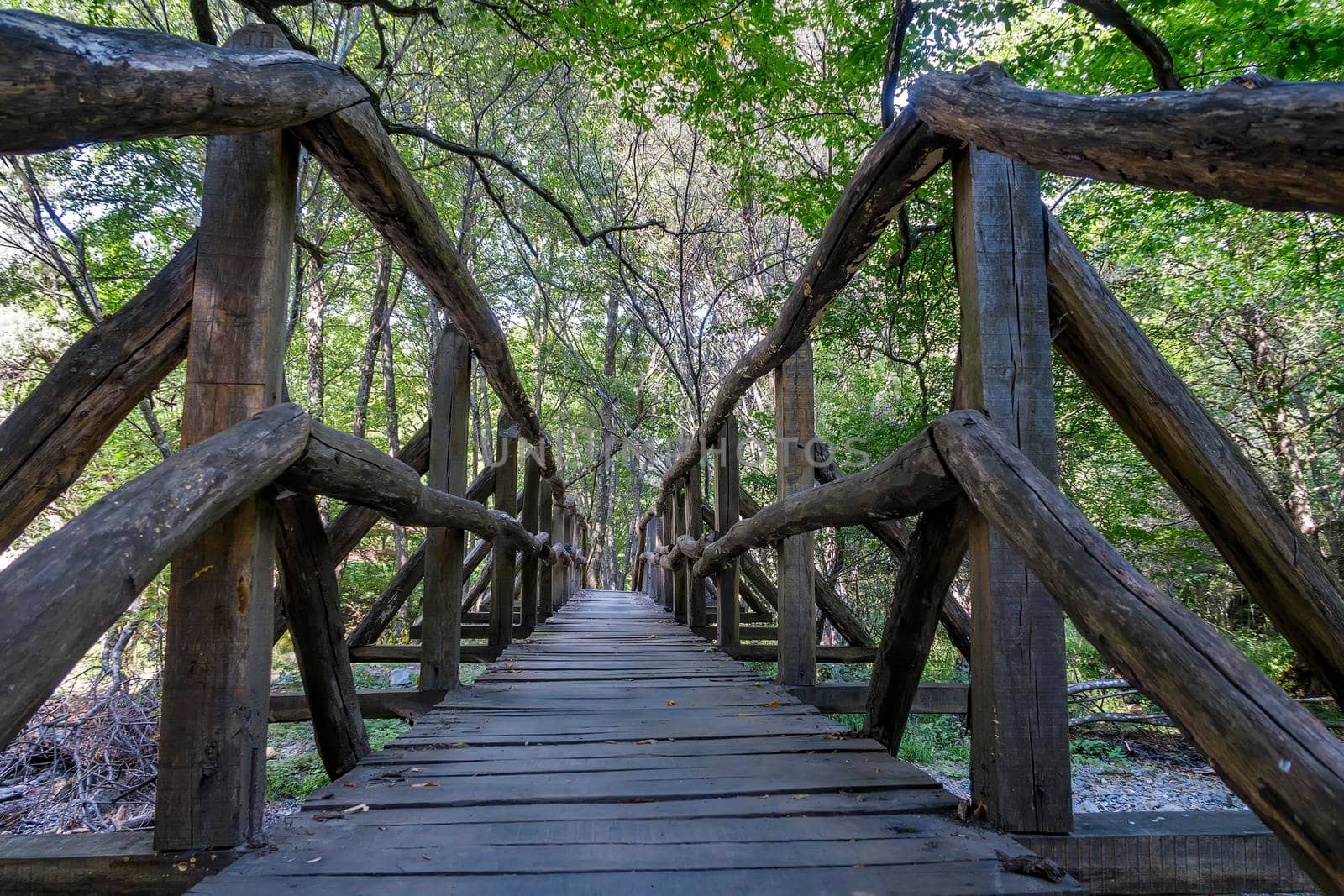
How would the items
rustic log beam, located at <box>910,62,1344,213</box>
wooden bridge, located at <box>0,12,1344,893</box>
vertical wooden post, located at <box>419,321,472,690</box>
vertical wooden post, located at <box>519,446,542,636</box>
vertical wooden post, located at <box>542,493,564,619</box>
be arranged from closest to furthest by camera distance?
rustic log beam, located at <box>910,62,1344,213</box> → wooden bridge, located at <box>0,12,1344,893</box> → vertical wooden post, located at <box>419,321,472,690</box> → vertical wooden post, located at <box>519,446,542,636</box> → vertical wooden post, located at <box>542,493,564,619</box>

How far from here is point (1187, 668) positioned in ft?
2.96

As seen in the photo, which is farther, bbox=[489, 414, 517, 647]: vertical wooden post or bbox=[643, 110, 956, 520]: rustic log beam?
bbox=[489, 414, 517, 647]: vertical wooden post

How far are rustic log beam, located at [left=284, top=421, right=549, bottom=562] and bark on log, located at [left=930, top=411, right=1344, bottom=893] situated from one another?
4.45ft

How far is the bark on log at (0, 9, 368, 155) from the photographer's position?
2.63 feet

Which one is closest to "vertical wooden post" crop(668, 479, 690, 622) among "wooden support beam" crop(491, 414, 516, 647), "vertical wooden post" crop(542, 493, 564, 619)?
"vertical wooden post" crop(542, 493, 564, 619)

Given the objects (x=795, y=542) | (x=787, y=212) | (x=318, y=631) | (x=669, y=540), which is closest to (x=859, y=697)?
(x=795, y=542)

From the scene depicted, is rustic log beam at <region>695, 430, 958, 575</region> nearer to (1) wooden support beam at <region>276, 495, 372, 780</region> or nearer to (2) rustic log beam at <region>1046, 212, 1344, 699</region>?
(2) rustic log beam at <region>1046, 212, 1344, 699</region>

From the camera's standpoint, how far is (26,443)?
155 centimetres

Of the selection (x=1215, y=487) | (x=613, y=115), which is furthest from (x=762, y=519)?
(x=613, y=115)

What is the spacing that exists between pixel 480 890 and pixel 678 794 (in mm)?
621

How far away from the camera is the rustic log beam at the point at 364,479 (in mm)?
1503

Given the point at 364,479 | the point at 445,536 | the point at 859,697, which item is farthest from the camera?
the point at 859,697

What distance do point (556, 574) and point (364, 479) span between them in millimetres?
7243

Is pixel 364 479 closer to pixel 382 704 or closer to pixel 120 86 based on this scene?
pixel 120 86
